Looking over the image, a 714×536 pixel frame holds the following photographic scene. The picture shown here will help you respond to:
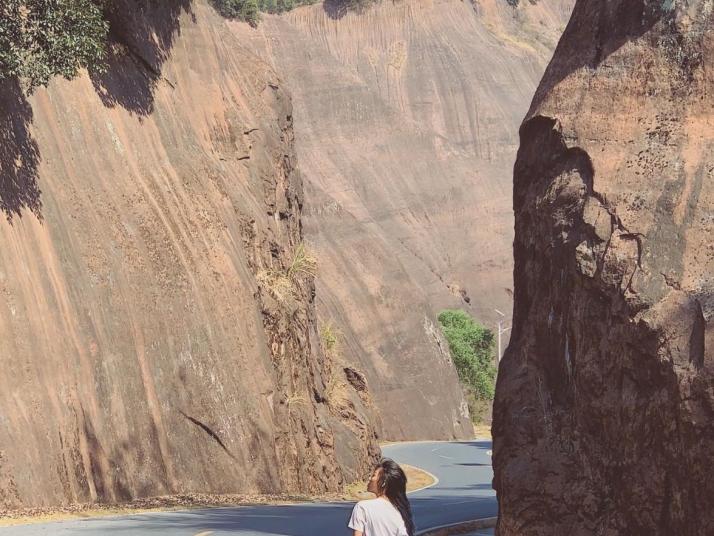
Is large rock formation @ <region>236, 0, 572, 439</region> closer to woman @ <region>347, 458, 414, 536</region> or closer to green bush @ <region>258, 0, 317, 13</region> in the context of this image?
green bush @ <region>258, 0, 317, 13</region>

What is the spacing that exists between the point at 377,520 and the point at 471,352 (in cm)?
6791

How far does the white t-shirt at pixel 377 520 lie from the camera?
708 cm

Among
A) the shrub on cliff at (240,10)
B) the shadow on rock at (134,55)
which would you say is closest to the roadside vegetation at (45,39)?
the shadow on rock at (134,55)

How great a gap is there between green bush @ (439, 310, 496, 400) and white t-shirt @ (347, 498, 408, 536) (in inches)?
2602

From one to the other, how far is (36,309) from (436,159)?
2868 inches

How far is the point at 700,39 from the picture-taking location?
11102 mm

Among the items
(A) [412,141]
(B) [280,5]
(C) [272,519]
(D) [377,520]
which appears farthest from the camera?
(B) [280,5]

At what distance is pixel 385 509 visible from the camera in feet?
23.4

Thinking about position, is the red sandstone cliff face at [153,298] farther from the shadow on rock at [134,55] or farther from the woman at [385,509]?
the woman at [385,509]

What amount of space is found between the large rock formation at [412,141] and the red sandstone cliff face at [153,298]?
33.1 meters

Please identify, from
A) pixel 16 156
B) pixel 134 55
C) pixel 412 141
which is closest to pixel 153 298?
pixel 16 156

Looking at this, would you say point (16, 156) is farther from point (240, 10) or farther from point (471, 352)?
point (240, 10)

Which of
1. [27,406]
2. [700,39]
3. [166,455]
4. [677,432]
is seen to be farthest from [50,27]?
[677,432]

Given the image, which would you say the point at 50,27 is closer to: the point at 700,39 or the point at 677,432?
the point at 700,39
